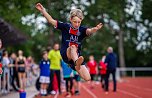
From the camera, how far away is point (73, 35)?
10.5 metres

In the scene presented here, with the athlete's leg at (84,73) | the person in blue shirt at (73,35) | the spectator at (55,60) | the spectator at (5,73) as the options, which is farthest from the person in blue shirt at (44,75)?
the athlete's leg at (84,73)

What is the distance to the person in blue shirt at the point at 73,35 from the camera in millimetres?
10031

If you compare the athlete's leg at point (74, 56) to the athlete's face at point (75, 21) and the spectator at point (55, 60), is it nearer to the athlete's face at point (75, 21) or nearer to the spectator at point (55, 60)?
the athlete's face at point (75, 21)

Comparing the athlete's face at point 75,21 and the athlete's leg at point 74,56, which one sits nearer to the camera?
the athlete's leg at point 74,56

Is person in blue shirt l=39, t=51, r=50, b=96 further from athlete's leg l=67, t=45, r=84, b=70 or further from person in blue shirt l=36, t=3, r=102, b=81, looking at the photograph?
athlete's leg l=67, t=45, r=84, b=70

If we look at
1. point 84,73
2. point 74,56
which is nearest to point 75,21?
point 74,56

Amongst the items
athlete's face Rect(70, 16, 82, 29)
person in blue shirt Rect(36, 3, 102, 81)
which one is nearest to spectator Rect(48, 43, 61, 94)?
person in blue shirt Rect(36, 3, 102, 81)

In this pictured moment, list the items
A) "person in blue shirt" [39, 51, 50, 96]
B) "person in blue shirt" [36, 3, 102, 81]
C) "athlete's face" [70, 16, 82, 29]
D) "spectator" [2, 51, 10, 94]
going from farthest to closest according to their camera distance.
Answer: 1. "spectator" [2, 51, 10, 94]
2. "person in blue shirt" [39, 51, 50, 96]
3. "athlete's face" [70, 16, 82, 29]
4. "person in blue shirt" [36, 3, 102, 81]

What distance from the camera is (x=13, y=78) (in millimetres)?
20766

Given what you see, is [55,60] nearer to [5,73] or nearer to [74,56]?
[5,73]

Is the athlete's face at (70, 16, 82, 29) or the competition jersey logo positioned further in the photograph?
the competition jersey logo

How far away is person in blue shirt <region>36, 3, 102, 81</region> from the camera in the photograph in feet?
32.9

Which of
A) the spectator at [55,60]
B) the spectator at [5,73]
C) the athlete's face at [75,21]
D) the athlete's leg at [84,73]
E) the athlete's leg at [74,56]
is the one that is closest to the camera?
the athlete's leg at [74,56]

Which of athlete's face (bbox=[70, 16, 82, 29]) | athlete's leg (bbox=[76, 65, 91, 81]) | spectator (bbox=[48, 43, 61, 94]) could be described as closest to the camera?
athlete's leg (bbox=[76, 65, 91, 81])
